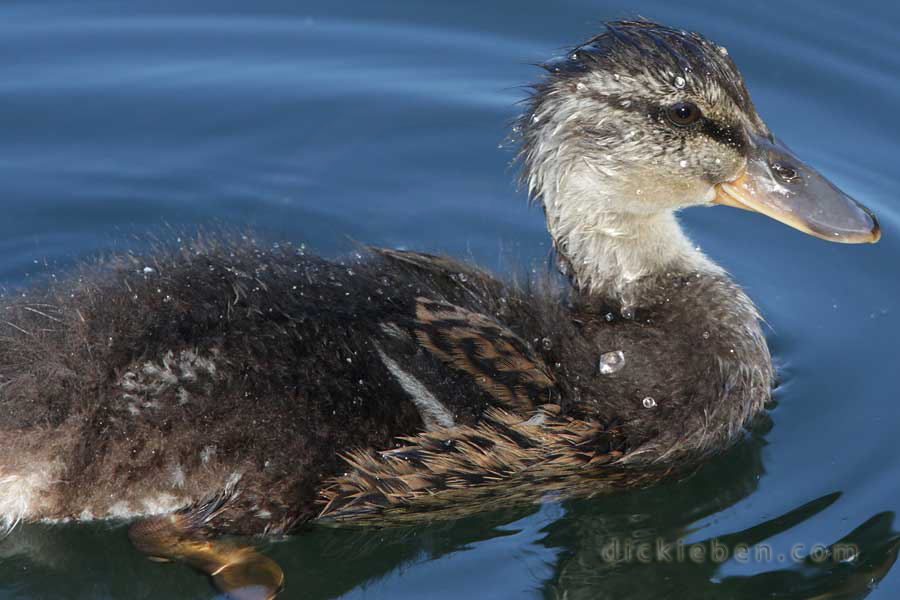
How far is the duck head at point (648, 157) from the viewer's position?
5.02m

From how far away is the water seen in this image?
471cm

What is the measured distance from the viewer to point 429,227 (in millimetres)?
6520

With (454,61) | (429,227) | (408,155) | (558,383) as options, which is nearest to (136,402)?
(558,383)

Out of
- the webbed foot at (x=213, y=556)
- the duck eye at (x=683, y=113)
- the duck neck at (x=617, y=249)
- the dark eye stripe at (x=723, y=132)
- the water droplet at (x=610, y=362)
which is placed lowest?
the webbed foot at (x=213, y=556)

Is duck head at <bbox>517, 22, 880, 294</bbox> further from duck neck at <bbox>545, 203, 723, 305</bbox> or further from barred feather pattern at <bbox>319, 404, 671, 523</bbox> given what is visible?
barred feather pattern at <bbox>319, 404, 671, 523</bbox>

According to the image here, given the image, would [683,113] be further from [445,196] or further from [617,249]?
[445,196]

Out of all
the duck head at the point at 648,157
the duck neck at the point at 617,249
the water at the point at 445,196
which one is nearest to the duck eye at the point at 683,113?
the duck head at the point at 648,157

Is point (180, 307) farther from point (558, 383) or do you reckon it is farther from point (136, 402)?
point (558, 383)

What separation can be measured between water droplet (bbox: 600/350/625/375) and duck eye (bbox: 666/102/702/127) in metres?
0.92

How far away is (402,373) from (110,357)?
0.93 meters

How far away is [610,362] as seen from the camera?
4.75 m

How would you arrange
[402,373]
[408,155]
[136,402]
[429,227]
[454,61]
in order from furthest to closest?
[454,61]
[408,155]
[429,227]
[402,373]
[136,402]

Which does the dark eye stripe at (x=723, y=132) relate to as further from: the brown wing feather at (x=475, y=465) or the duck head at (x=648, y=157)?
the brown wing feather at (x=475, y=465)

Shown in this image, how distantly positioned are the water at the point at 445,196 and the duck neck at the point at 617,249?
31cm
